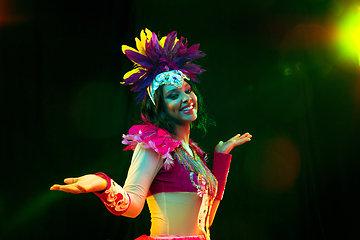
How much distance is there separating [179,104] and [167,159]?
0.26 metres

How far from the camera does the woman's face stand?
1.46 meters

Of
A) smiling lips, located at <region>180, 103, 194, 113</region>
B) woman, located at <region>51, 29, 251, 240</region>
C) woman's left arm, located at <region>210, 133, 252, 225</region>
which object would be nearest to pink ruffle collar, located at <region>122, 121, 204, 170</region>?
woman, located at <region>51, 29, 251, 240</region>

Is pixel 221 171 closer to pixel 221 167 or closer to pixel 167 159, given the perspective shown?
pixel 221 167

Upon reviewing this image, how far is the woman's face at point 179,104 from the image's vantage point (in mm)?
1460

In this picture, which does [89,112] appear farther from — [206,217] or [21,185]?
[206,217]

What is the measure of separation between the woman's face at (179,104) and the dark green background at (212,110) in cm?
113

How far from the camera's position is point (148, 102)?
1557 mm

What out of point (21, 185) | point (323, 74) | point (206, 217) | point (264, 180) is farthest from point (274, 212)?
point (21, 185)

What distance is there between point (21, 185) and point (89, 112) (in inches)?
26.4

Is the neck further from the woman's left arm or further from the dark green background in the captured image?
the dark green background

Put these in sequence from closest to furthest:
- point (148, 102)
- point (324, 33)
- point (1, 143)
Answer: point (148, 102) < point (1, 143) < point (324, 33)

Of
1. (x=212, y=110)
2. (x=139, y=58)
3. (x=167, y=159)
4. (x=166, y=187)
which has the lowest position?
(x=166, y=187)

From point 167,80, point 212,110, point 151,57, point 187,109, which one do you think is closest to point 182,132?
point 187,109

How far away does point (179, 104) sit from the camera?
1.46m
